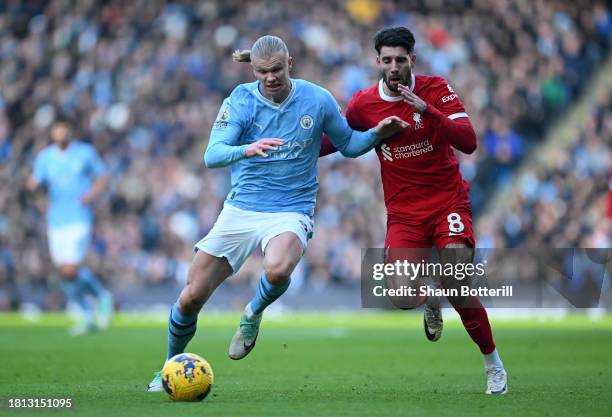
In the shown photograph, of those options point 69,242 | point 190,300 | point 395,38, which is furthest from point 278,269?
point 69,242

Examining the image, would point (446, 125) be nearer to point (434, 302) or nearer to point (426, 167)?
point (426, 167)

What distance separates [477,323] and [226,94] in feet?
59.2

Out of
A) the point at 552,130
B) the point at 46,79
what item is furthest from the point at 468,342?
the point at 46,79

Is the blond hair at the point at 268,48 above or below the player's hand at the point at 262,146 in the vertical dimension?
above

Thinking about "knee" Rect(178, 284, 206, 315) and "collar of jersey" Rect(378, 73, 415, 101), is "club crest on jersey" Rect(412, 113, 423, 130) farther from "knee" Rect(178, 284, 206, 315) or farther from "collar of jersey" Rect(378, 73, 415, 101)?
"knee" Rect(178, 284, 206, 315)

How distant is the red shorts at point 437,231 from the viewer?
8805 millimetres

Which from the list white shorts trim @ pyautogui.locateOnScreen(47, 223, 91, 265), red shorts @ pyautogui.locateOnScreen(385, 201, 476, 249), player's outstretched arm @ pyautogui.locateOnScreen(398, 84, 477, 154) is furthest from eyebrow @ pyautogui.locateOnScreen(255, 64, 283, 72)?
white shorts trim @ pyautogui.locateOnScreen(47, 223, 91, 265)

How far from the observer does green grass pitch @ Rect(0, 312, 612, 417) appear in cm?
762

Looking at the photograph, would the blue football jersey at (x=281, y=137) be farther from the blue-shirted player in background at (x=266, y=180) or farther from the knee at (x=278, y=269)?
the knee at (x=278, y=269)

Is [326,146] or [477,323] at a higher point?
[326,146]

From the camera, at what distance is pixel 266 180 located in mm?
8859

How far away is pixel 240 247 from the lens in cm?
876

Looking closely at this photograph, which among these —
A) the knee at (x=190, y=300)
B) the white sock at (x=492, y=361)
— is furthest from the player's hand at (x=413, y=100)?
the knee at (x=190, y=300)

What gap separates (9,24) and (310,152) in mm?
20790
